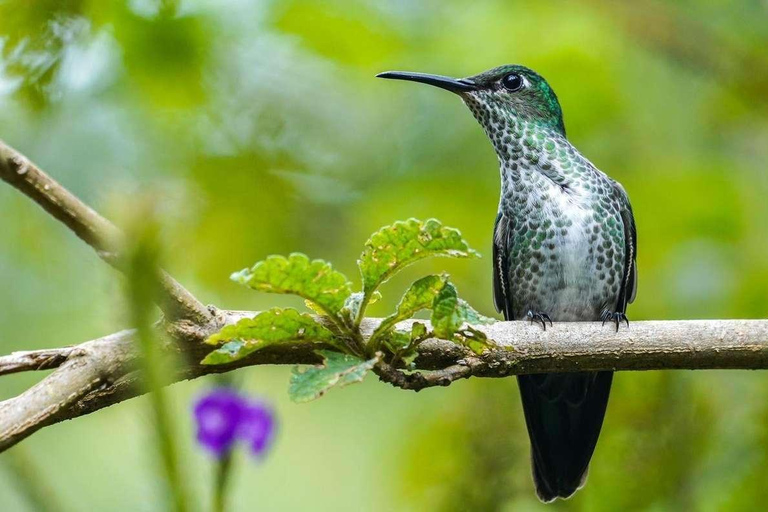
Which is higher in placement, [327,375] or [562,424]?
[562,424]

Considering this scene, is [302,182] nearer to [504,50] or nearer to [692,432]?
[504,50]

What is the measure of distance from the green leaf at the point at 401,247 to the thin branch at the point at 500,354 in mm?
137

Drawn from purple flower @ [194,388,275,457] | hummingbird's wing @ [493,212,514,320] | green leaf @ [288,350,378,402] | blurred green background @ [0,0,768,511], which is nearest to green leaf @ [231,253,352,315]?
green leaf @ [288,350,378,402]

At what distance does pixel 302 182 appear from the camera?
5359mm

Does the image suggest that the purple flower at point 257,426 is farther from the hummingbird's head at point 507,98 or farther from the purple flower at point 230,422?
the hummingbird's head at point 507,98

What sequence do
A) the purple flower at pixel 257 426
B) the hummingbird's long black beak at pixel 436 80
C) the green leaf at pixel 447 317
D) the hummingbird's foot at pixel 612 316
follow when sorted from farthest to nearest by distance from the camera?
1. the hummingbird's long black beak at pixel 436 80
2. the hummingbird's foot at pixel 612 316
3. the green leaf at pixel 447 317
4. the purple flower at pixel 257 426

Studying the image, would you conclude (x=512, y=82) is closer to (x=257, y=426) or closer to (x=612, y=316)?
(x=612, y=316)

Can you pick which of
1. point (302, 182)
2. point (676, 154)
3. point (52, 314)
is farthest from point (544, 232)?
point (52, 314)

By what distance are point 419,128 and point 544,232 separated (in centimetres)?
235

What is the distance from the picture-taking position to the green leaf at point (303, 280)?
204 cm

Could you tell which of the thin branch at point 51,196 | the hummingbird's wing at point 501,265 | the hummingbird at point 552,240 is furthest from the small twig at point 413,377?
the hummingbird's wing at point 501,265

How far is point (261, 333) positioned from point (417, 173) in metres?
3.76

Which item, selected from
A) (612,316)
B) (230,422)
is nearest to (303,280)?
(230,422)

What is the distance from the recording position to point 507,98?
4262 mm
